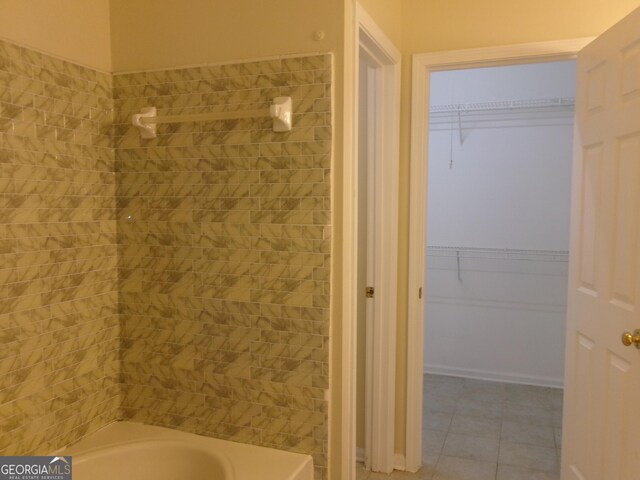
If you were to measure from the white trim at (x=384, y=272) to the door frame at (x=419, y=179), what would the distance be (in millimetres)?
78

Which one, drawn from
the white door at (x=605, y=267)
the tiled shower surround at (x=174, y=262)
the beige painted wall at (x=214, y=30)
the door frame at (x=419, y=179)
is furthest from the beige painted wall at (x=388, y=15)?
the white door at (x=605, y=267)

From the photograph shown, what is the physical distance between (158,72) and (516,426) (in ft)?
9.30

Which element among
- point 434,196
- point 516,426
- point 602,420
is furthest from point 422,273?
point 434,196

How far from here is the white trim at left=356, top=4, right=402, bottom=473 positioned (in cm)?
238

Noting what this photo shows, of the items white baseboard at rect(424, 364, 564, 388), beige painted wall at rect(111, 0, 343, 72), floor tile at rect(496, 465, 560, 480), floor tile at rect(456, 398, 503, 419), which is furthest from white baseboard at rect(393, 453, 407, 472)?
beige painted wall at rect(111, 0, 343, 72)

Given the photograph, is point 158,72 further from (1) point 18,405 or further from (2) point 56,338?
(1) point 18,405

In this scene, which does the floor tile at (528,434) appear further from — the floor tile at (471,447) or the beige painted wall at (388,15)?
the beige painted wall at (388,15)

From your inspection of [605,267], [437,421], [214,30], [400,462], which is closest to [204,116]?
[214,30]

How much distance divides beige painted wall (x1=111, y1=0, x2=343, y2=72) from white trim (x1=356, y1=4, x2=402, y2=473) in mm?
755

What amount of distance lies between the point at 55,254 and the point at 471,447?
237 centimetres

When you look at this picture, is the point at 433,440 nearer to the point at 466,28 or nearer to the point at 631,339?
the point at 631,339

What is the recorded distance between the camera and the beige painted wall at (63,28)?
1534 mm

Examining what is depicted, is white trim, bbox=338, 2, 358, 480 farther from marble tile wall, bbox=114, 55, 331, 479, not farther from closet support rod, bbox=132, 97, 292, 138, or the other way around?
closet support rod, bbox=132, 97, 292, 138

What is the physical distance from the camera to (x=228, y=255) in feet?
5.90
